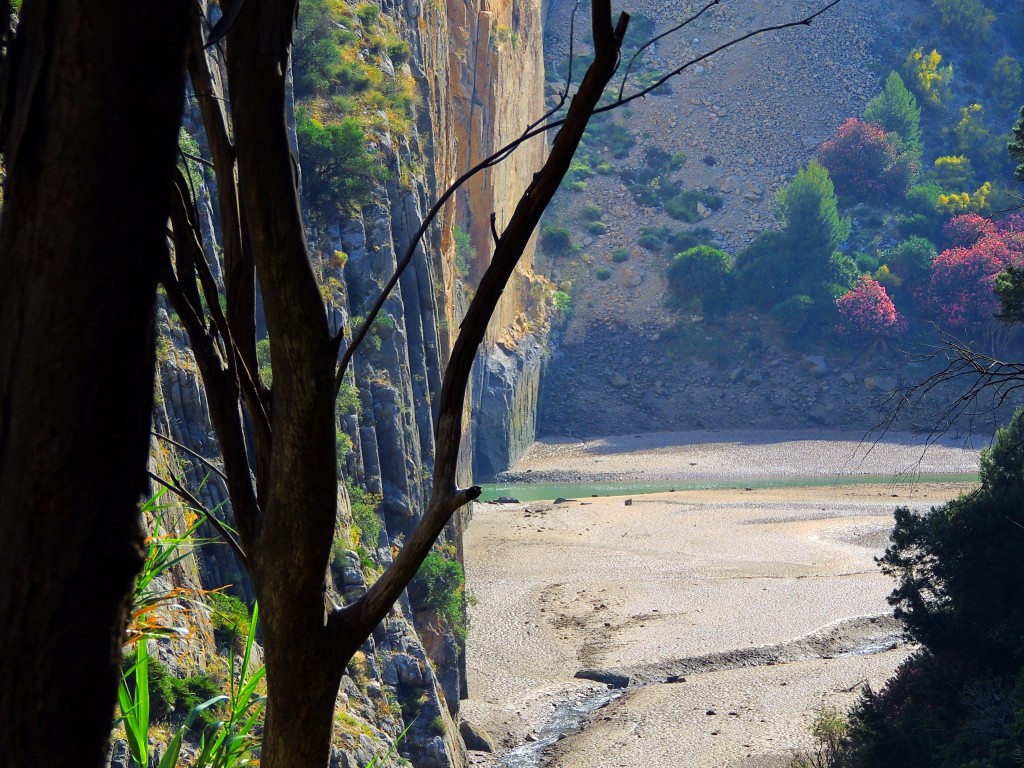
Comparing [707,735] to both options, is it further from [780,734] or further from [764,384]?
[764,384]

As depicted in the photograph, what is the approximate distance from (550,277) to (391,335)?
3624cm

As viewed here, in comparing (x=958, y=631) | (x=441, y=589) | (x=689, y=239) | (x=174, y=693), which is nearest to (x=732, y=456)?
(x=689, y=239)

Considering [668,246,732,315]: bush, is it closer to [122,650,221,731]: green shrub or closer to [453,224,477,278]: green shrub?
[453,224,477,278]: green shrub

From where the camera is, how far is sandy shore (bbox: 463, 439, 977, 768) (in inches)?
634

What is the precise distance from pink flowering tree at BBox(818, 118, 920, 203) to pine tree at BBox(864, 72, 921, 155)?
215cm

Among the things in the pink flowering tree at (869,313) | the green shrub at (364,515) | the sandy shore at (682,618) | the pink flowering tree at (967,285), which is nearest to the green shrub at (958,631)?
the sandy shore at (682,618)

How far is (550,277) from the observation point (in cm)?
5353

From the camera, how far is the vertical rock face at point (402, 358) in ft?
35.5

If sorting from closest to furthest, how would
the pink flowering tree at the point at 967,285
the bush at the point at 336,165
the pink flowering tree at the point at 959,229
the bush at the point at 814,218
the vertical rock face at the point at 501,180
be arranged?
the bush at the point at 336,165 → the vertical rock face at the point at 501,180 → the pink flowering tree at the point at 967,285 → the pink flowering tree at the point at 959,229 → the bush at the point at 814,218

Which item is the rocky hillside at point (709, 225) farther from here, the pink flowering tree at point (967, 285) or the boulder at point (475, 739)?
the boulder at point (475, 739)

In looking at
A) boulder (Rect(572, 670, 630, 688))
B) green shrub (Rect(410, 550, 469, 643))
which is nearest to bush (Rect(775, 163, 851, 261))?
boulder (Rect(572, 670, 630, 688))

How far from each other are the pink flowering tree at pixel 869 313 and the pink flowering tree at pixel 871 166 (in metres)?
9.32

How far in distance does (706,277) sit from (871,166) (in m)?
12.4

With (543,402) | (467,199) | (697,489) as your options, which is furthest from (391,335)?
(543,402)
